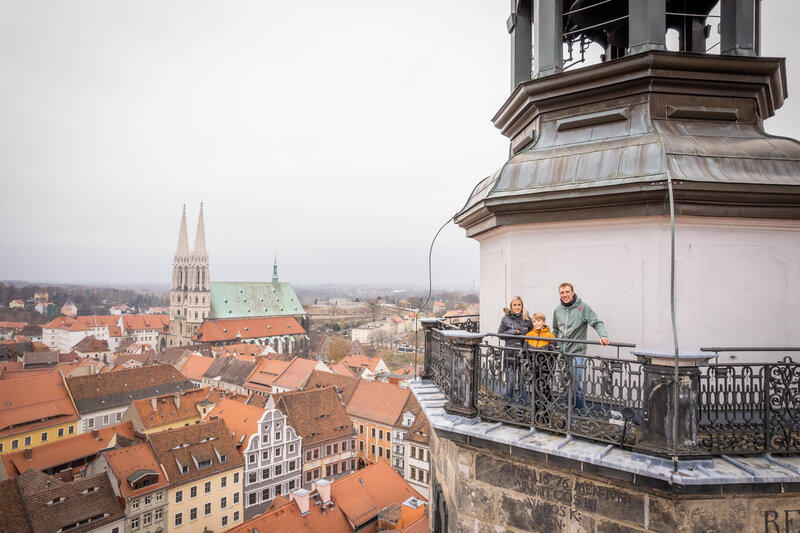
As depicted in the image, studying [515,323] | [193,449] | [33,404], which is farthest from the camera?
[33,404]

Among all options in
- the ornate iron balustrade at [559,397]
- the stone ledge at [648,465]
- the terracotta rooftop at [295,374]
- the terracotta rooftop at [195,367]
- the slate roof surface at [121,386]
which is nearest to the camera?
the stone ledge at [648,465]

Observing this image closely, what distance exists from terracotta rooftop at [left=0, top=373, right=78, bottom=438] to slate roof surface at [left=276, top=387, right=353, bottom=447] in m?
19.5

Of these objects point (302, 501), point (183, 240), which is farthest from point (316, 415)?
point (183, 240)

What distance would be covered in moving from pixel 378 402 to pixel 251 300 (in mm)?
71064

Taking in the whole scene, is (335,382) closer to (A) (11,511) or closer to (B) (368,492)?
(B) (368,492)

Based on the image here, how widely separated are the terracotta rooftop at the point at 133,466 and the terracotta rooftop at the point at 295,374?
2133 cm

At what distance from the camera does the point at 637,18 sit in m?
5.30

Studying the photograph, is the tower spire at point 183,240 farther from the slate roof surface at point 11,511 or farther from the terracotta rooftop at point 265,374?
the slate roof surface at point 11,511

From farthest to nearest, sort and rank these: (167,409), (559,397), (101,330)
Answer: (101,330) < (167,409) < (559,397)

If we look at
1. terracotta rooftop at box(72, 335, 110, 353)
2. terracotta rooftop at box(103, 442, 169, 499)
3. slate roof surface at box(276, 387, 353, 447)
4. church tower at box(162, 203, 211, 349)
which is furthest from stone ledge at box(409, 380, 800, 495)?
church tower at box(162, 203, 211, 349)

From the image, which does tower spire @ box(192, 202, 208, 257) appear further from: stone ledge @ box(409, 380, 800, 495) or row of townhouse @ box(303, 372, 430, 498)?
stone ledge @ box(409, 380, 800, 495)

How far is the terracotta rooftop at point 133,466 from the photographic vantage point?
2334cm

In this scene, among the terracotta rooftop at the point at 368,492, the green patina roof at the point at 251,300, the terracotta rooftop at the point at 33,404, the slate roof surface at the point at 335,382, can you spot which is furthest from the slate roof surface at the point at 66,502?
the green patina roof at the point at 251,300

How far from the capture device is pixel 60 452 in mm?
28969
